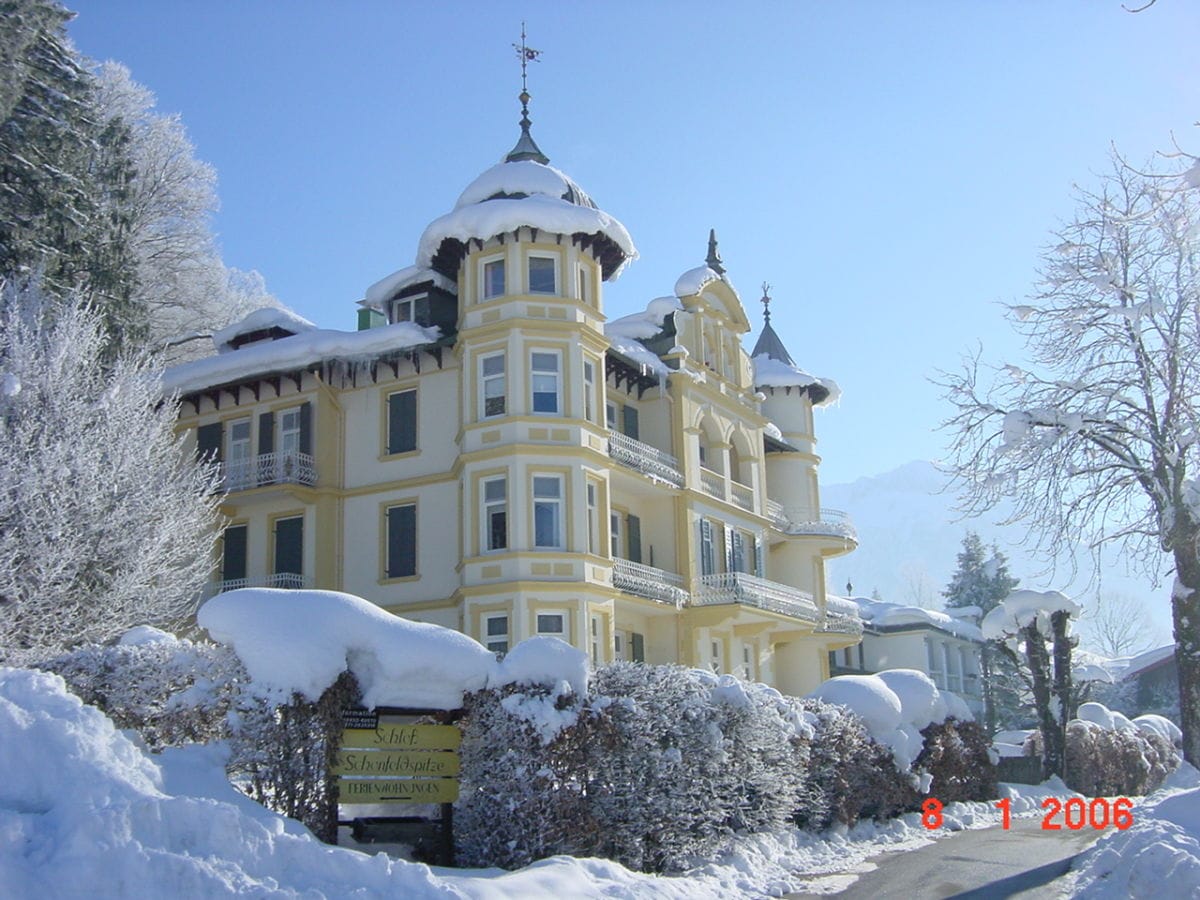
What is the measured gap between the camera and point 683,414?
31938 mm

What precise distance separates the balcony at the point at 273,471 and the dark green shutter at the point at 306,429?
0.24 metres

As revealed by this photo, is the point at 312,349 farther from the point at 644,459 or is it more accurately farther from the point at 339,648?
the point at 339,648

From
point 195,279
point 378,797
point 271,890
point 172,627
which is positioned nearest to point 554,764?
point 378,797

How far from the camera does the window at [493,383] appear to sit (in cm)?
2750

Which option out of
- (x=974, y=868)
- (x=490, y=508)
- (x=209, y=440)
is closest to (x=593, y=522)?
(x=490, y=508)

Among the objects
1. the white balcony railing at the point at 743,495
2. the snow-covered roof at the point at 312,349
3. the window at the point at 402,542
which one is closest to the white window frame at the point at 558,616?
the window at the point at 402,542

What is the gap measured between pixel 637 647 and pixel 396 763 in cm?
1865

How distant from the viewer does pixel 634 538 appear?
102 feet

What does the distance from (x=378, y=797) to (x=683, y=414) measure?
20936 millimetres

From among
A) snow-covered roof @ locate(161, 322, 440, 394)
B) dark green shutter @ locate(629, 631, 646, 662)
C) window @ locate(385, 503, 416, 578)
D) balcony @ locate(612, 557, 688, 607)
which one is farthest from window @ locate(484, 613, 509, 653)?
snow-covered roof @ locate(161, 322, 440, 394)

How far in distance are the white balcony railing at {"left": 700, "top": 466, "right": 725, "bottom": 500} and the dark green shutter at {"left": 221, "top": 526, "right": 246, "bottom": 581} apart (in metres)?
12.0

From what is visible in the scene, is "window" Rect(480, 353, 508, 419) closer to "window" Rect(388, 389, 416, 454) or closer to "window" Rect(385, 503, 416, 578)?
"window" Rect(388, 389, 416, 454)

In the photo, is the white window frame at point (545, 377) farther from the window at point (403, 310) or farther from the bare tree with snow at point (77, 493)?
the bare tree with snow at point (77, 493)

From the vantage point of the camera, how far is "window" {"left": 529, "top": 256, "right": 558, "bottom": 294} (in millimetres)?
28281
